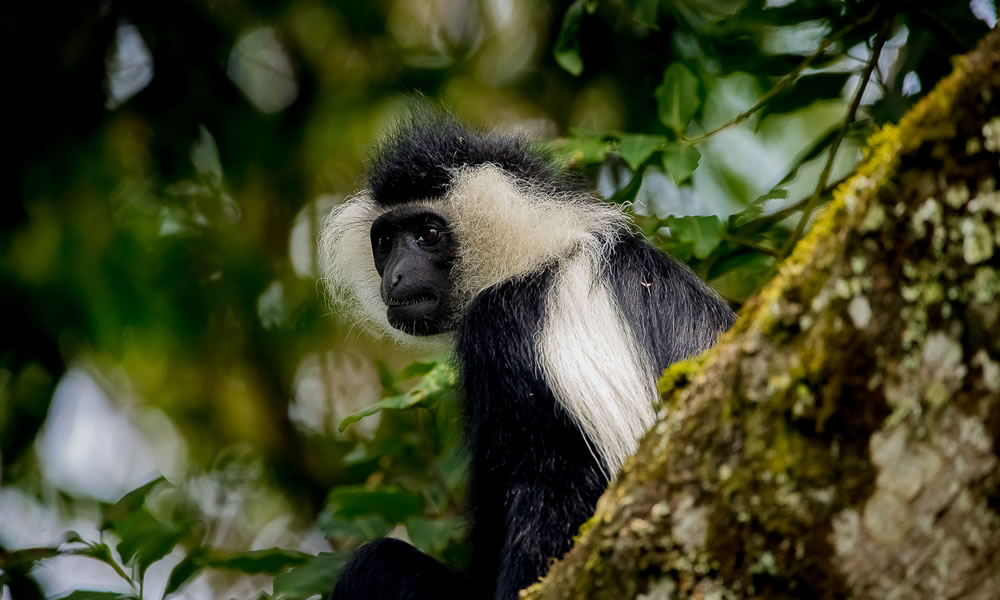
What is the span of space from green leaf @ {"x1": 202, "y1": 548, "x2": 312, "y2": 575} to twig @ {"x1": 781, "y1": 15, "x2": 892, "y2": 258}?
195cm

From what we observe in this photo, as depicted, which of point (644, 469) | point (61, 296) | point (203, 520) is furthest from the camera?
point (203, 520)

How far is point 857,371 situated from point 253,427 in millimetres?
4742

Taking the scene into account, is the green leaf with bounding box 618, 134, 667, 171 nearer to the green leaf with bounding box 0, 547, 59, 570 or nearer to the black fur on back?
the black fur on back

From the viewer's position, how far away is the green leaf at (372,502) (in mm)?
3467

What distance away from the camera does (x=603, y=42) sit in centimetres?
499

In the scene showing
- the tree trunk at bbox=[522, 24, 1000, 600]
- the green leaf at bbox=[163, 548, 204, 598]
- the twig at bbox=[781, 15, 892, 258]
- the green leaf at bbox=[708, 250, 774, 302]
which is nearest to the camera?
the tree trunk at bbox=[522, 24, 1000, 600]

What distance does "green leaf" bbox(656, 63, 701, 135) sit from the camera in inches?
138

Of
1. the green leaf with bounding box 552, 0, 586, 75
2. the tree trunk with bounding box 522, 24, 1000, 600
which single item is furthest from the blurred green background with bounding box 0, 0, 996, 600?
the tree trunk with bounding box 522, 24, 1000, 600

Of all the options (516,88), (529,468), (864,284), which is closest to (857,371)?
(864,284)

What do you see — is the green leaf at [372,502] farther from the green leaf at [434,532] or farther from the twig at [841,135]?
the twig at [841,135]

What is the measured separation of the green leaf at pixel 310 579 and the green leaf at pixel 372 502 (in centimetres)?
17

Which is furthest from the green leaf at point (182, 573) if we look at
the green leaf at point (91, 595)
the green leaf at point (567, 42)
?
the green leaf at point (567, 42)

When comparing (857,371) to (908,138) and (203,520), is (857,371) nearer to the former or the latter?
(908,138)

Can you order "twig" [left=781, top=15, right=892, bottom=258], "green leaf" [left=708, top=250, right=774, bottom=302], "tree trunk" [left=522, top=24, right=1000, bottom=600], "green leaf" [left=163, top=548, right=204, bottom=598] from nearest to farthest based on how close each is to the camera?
"tree trunk" [left=522, top=24, right=1000, bottom=600]
"green leaf" [left=163, top=548, right=204, bottom=598]
"twig" [left=781, top=15, right=892, bottom=258]
"green leaf" [left=708, top=250, right=774, bottom=302]
